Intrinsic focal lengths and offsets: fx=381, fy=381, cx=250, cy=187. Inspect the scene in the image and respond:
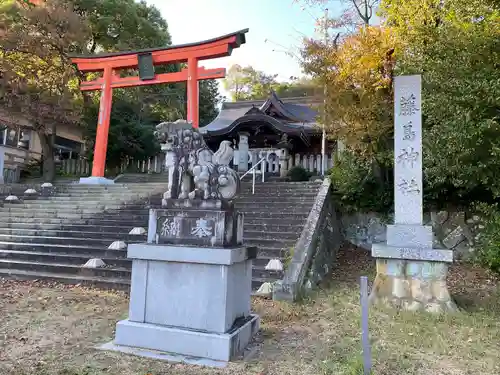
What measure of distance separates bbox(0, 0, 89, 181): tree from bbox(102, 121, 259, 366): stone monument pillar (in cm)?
1458

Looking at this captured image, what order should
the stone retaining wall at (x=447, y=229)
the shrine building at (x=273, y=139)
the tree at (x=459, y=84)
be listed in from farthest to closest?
the shrine building at (x=273, y=139), the stone retaining wall at (x=447, y=229), the tree at (x=459, y=84)

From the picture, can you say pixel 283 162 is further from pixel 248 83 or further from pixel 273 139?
pixel 248 83

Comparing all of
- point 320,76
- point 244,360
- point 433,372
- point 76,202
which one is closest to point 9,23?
point 76,202

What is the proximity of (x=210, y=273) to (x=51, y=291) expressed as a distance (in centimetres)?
→ 396

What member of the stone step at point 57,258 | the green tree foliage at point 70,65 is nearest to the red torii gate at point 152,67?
the green tree foliage at point 70,65

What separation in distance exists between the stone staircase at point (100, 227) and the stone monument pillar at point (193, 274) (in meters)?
2.57

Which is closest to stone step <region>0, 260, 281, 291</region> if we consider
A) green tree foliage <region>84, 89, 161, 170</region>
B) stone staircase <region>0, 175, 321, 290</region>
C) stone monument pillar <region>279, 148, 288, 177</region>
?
stone staircase <region>0, 175, 321, 290</region>

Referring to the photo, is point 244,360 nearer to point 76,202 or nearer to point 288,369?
point 288,369

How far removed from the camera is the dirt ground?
138 inches

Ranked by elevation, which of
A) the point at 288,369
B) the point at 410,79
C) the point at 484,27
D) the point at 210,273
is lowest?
the point at 288,369

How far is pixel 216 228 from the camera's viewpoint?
157 inches

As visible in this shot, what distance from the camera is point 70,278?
23.0 ft

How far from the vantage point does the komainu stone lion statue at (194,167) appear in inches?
165

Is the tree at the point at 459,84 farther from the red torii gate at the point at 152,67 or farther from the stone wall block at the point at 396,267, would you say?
the red torii gate at the point at 152,67
